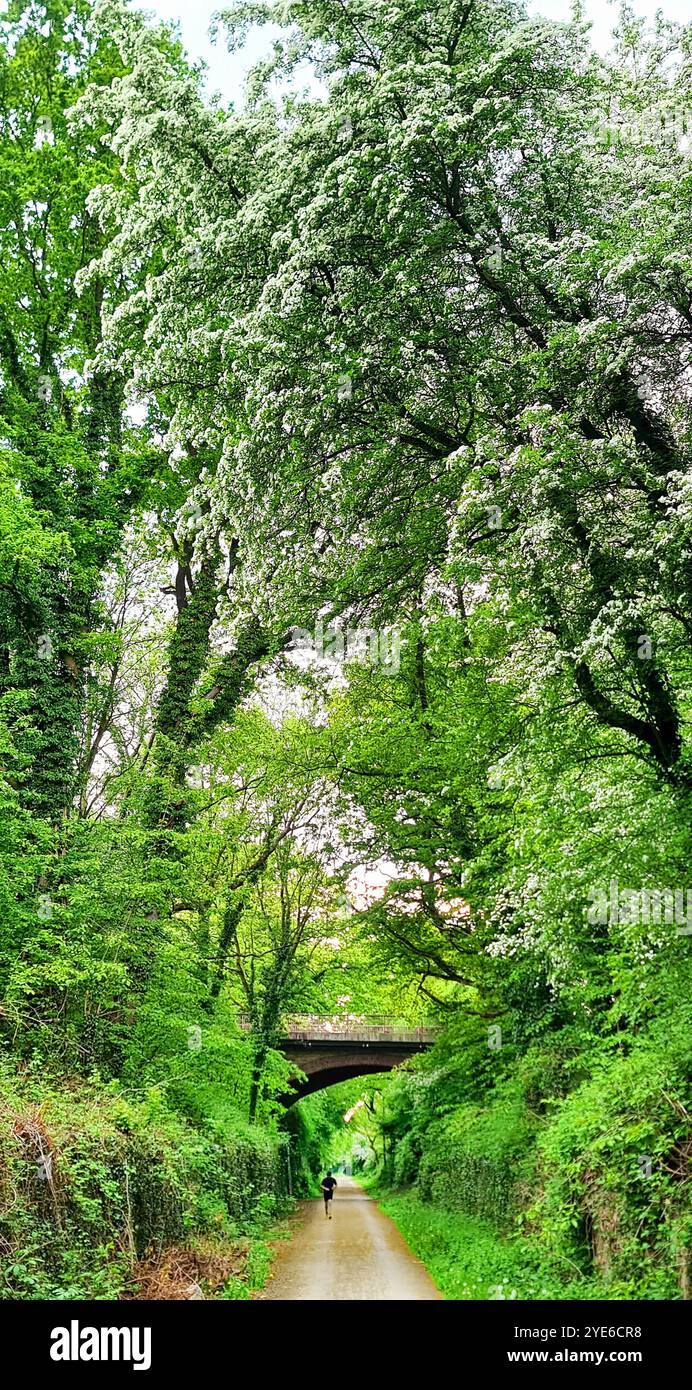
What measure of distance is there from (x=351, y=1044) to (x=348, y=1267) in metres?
23.0

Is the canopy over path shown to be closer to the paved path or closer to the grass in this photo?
the paved path

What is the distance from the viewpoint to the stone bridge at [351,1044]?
37.1 metres

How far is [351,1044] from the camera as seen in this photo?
123 feet

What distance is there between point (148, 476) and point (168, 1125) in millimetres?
A: 10701

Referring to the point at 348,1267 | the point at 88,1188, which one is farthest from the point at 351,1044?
the point at 88,1188

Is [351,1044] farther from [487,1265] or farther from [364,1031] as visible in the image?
[487,1265]

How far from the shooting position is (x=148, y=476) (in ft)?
55.4

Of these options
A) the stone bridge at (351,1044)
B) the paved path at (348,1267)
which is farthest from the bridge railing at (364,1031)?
the paved path at (348,1267)

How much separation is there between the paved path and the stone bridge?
13.3 metres

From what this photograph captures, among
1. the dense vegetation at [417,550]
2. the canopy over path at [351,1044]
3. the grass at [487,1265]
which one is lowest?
the canopy over path at [351,1044]

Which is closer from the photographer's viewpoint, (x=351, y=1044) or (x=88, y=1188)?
(x=88, y=1188)

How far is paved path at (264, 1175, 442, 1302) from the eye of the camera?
12547mm

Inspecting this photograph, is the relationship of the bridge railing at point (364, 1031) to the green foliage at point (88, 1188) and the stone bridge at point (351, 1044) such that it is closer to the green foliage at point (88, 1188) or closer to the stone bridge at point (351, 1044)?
the stone bridge at point (351, 1044)

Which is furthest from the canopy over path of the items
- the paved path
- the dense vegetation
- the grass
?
the dense vegetation
